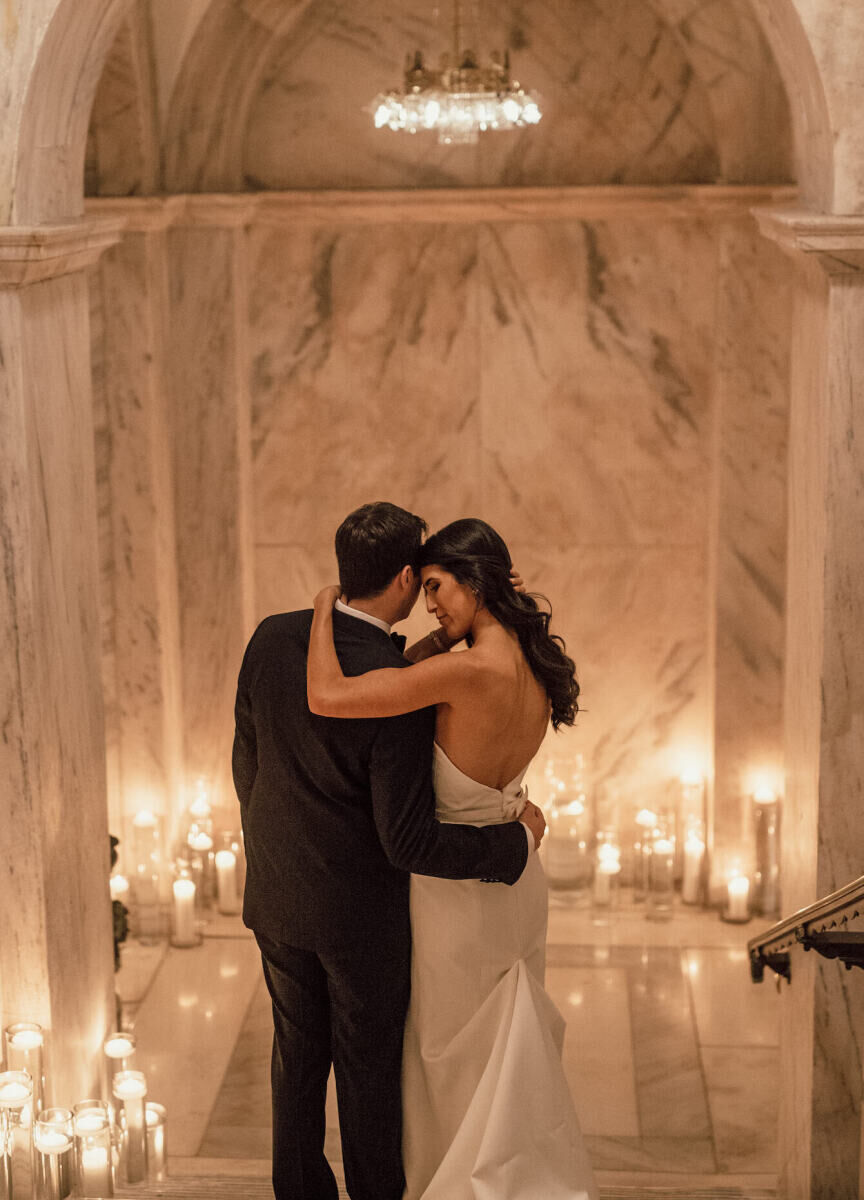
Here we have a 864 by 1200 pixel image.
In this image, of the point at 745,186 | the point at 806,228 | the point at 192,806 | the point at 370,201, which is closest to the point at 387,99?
the point at 370,201

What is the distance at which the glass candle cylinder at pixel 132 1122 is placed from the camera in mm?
5188

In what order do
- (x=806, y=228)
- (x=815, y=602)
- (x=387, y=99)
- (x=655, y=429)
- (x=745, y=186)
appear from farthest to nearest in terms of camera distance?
(x=655, y=429) < (x=745, y=186) < (x=387, y=99) < (x=815, y=602) < (x=806, y=228)

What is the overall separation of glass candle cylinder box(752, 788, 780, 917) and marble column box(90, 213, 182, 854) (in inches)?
107

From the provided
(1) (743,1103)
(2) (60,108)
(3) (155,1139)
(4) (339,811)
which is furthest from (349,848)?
(1) (743,1103)

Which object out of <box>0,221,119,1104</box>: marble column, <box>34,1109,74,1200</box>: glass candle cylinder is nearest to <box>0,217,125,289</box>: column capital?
<box>0,221,119,1104</box>: marble column

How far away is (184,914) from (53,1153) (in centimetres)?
273

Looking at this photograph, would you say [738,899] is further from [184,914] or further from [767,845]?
[184,914]

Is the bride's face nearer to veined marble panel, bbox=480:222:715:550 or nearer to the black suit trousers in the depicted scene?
the black suit trousers

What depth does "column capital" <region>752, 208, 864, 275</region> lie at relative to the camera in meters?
4.08

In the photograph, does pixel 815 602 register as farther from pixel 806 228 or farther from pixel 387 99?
pixel 387 99

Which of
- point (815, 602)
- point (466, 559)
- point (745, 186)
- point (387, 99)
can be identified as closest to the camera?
point (466, 559)

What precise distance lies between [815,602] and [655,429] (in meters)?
3.15

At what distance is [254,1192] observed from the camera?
4.71 metres

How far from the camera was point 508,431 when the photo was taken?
25.0 feet
